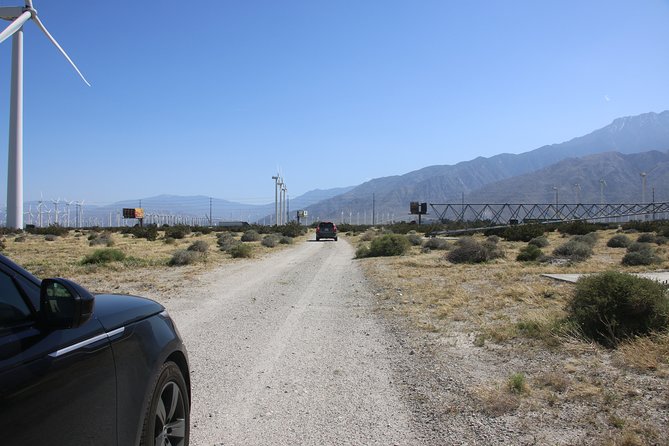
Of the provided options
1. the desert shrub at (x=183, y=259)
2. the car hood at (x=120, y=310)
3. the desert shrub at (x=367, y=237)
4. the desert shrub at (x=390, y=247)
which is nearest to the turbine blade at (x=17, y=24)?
the desert shrub at (x=183, y=259)

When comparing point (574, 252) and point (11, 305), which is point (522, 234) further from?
point (11, 305)

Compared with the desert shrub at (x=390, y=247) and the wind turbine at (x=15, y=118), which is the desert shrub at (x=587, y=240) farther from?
the wind turbine at (x=15, y=118)

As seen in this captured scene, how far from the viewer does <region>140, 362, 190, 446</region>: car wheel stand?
3.39 m

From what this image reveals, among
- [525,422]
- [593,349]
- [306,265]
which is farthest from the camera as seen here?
[306,265]

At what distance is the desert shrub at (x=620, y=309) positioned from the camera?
8023 millimetres

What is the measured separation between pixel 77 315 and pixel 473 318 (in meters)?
8.95

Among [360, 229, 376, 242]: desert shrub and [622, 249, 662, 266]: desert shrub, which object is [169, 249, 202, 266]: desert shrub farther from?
[360, 229, 376, 242]: desert shrub

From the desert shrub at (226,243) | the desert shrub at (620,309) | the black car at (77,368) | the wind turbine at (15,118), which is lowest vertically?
the desert shrub at (226,243)

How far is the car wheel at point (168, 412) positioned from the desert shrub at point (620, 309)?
6.21 m

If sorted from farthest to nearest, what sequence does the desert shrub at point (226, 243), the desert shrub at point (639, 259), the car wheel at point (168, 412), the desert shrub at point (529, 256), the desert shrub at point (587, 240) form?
the desert shrub at point (226, 243) < the desert shrub at point (587, 240) < the desert shrub at point (529, 256) < the desert shrub at point (639, 259) < the car wheel at point (168, 412)

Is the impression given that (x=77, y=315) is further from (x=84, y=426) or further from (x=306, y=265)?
(x=306, y=265)

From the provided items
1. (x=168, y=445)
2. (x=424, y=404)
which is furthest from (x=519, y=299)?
(x=168, y=445)

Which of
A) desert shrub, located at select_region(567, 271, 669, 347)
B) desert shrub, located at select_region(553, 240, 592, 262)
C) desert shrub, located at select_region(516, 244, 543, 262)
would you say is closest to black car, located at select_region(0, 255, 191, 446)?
desert shrub, located at select_region(567, 271, 669, 347)

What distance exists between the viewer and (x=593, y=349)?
24.8 ft
